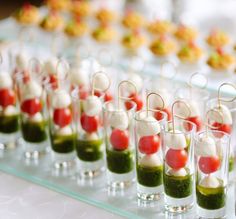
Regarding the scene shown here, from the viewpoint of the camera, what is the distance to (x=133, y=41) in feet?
8.09

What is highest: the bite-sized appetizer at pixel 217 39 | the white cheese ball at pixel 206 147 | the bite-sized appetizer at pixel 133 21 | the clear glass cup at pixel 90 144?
the bite-sized appetizer at pixel 133 21

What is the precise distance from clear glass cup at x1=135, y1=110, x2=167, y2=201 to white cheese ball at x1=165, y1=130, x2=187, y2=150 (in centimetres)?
5

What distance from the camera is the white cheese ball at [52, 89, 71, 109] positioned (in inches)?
67.8

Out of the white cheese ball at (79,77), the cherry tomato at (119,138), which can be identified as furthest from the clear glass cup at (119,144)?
the white cheese ball at (79,77)

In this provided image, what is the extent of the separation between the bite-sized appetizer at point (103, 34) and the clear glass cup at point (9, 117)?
27.4 inches

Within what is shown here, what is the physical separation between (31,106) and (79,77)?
0.55 feet

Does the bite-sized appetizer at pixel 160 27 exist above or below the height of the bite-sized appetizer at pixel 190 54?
above

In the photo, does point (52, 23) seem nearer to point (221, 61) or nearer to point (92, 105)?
point (221, 61)

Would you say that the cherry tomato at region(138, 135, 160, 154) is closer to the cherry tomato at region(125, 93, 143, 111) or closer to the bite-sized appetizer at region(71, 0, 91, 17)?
the cherry tomato at region(125, 93, 143, 111)

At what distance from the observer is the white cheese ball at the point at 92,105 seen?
5.42ft

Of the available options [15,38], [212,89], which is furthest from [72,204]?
[15,38]

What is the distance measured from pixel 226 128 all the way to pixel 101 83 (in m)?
0.38

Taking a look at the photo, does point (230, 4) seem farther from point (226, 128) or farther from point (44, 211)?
point (44, 211)

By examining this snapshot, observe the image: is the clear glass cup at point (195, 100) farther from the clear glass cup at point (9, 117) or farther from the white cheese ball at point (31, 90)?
the clear glass cup at point (9, 117)
